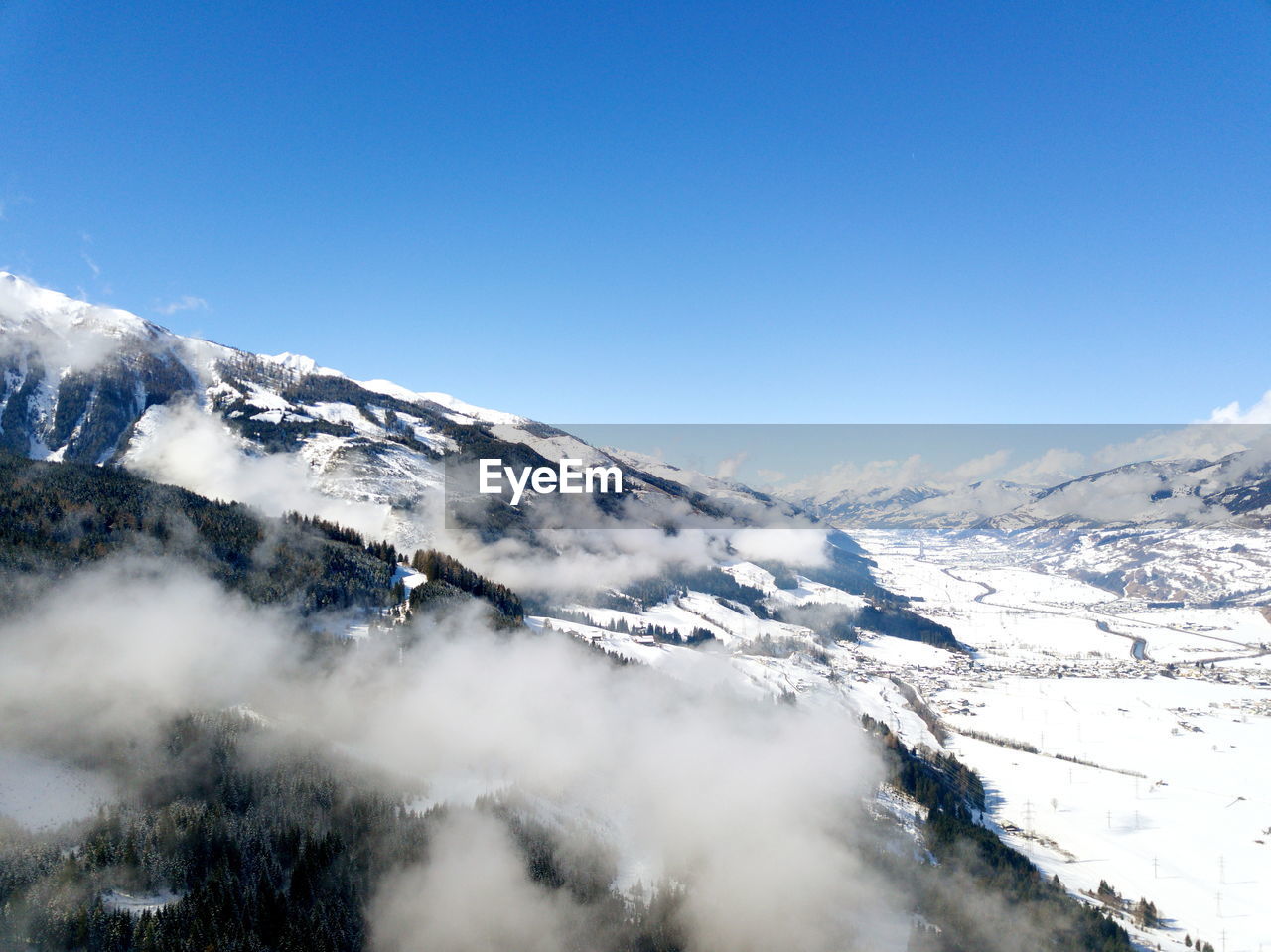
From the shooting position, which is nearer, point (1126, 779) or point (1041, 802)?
point (1041, 802)

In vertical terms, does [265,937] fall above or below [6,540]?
below

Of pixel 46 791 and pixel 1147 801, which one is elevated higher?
pixel 46 791

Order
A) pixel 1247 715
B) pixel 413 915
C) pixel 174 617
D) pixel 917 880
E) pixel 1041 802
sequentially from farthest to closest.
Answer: pixel 1247 715
pixel 1041 802
pixel 174 617
pixel 917 880
pixel 413 915

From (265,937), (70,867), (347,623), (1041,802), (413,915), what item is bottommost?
(1041,802)

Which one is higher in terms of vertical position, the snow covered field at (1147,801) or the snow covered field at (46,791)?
the snow covered field at (46,791)

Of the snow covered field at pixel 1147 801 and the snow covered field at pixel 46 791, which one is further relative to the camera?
the snow covered field at pixel 1147 801

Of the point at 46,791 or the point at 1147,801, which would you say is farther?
the point at 1147,801

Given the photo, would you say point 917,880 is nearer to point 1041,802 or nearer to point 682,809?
point 682,809

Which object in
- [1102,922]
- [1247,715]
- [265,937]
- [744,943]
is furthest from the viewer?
[1247,715]

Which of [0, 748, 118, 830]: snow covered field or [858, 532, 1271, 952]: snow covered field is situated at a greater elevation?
[0, 748, 118, 830]: snow covered field

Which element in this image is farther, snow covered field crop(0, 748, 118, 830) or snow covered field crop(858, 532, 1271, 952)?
snow covered field crop(858, 532, 1271, 952)

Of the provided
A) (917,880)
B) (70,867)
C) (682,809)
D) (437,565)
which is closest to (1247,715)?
(917,880)
